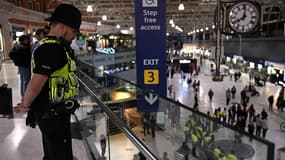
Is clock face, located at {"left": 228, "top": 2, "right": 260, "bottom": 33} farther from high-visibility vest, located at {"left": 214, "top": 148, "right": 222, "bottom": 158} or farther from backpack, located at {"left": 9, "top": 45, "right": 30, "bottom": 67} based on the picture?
backpack, located at {"left": 9, "top": 45, "right": 30, "bottom": 67}

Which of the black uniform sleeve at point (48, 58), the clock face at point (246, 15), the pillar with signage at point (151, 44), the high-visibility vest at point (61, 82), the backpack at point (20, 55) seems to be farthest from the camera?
the clock face at point (246, 15)

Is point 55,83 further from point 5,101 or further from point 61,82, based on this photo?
point 5,101

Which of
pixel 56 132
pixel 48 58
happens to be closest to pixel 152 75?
pixel 56 132

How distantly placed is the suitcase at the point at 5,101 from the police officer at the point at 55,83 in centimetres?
349

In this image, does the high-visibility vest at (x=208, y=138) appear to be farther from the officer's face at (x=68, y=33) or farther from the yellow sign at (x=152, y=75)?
the officer's face at (x=68, y=33)

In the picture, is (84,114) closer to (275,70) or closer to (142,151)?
(142,151)

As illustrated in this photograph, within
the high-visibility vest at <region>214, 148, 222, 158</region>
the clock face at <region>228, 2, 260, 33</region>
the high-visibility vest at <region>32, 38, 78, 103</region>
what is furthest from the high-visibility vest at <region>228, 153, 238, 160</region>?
the high-visibility vest at <region>32, 38, 78, 103</region>

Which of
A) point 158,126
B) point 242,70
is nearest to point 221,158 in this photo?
point 158,126

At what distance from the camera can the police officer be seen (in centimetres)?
188

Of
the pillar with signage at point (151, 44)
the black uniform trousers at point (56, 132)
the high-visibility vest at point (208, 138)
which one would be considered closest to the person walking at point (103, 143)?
the black uniform trousers at point (56, 132)

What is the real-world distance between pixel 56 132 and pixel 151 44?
194 inches

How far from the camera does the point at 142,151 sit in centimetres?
175

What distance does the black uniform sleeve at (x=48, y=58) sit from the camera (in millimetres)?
1866

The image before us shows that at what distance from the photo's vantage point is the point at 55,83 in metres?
1.99
